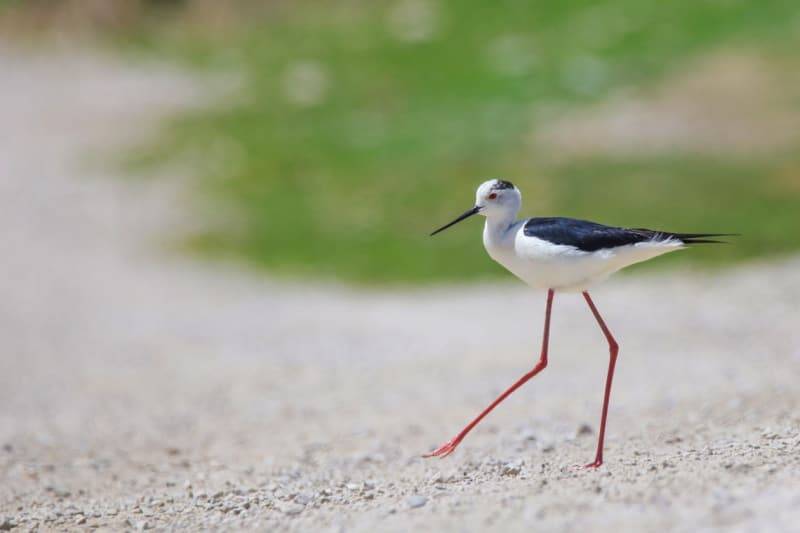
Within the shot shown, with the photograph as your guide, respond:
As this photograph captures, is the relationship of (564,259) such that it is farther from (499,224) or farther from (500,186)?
(500,186)

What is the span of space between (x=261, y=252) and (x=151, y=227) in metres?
2.53

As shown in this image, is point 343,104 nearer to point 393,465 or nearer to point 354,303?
point 354,303

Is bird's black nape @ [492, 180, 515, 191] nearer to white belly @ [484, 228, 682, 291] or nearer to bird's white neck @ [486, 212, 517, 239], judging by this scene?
bird's white neck @ [486, 212, 517, 239]

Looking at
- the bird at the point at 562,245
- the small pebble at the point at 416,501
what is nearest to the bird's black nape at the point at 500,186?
the bird at the point at 562,245

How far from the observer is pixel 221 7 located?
93.6 ft

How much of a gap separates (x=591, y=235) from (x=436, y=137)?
14235mm

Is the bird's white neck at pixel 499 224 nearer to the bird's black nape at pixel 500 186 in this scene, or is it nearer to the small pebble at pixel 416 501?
the bird's black nape at pixel 500 186

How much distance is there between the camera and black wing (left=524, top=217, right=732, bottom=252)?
6285 millimetres

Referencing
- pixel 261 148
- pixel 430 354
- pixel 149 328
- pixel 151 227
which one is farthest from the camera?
pixel 261 148

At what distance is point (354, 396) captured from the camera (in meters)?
10.5

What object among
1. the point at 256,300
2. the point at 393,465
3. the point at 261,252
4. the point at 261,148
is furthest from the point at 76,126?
the point at 393,465

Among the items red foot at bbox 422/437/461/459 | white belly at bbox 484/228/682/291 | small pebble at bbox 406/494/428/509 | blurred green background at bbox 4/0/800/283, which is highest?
blurred green background at bbox 4/0/800/283

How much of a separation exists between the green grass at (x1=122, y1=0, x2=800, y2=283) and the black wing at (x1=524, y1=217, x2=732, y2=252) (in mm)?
8897

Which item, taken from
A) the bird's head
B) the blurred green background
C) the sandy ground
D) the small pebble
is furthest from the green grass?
the small pebble
